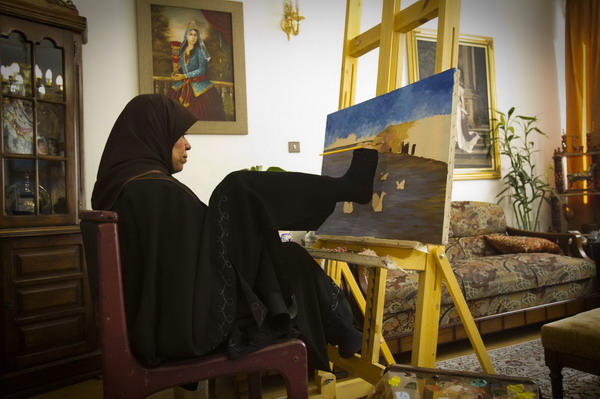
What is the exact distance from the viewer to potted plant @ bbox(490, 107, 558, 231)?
163 inches

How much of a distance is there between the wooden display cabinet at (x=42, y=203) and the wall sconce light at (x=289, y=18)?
1404 millimetres

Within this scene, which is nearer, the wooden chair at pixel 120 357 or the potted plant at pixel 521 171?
the wooden chair at pixel 120 357

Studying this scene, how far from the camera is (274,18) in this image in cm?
346

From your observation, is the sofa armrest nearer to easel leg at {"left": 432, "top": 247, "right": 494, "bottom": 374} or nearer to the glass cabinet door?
easel leg at {"left": 432, "top": 247, "right": 494, "bottom": 374}

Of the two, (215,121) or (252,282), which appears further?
(215,121)

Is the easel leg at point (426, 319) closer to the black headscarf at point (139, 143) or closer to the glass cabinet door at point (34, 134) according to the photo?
the black headscarf at point (139, 143)

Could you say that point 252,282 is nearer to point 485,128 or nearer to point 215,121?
point 215,121

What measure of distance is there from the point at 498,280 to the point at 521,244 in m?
0.74

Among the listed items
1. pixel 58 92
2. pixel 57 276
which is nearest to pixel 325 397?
A: pixel 57 276

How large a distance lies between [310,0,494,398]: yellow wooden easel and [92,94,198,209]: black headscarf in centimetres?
67

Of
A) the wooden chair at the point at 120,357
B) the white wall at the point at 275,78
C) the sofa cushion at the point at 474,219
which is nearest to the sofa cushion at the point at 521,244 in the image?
the sofa cushion at the point at 474,219

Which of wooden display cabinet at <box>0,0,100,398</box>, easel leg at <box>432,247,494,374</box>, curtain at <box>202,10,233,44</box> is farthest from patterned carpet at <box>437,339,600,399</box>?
curtain at <box>202,10,233,44</box>

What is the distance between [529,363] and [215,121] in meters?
2.42

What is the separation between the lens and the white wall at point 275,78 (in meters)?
3.01
